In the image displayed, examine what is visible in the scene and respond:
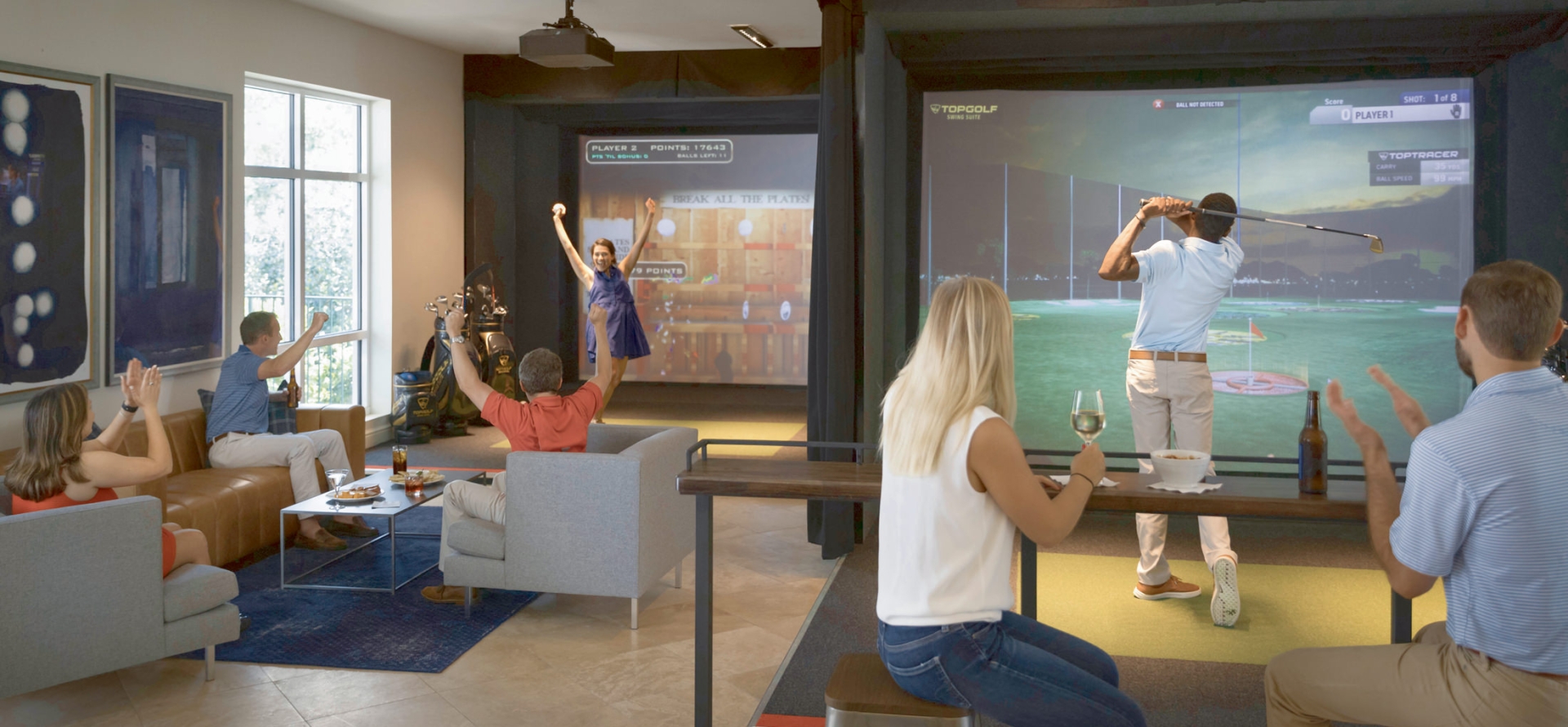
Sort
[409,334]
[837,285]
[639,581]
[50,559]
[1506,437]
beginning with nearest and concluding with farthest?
[1506,437], [50,559], [639,581], [837,285], [409,334]

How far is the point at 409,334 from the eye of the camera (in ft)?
28.1

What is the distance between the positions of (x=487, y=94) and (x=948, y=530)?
25.6ft

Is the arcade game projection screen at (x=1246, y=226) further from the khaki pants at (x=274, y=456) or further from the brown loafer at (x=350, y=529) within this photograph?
the khaki pants at (x=274, y=456)

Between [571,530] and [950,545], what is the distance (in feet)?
7.77

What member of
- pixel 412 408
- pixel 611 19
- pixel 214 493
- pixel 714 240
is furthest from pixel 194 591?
A: pixel 714 240

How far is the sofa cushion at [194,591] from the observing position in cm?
352

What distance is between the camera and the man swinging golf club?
13.8 feet

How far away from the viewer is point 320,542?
17.1 ft

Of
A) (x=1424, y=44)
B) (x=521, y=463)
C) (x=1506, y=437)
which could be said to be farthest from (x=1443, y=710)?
(x=1424, y=44)

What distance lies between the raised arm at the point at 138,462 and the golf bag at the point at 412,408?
4240 millimetres

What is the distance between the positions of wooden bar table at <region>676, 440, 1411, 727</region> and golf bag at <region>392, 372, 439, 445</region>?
5844 millimetres

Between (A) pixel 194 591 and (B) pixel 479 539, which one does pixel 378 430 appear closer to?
Result: (B) pixel 479 539

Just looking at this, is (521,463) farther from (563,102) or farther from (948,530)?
(563,102)

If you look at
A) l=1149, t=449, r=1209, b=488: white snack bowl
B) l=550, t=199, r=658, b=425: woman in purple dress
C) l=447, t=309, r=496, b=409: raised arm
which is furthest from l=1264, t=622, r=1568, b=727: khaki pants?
l=550, t=199, r=658, b=425: woman in purple dress
